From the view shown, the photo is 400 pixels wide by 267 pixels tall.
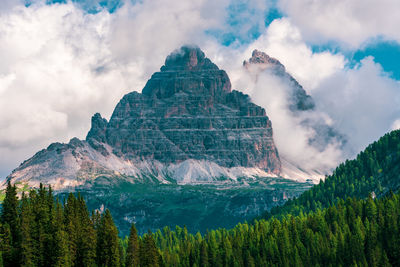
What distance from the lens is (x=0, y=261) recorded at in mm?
198250
